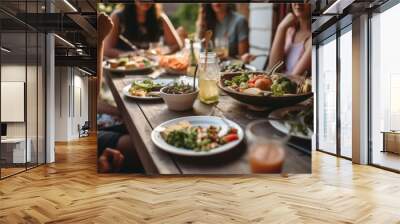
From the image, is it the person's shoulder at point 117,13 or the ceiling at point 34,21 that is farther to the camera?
the ceiling at point 34,21

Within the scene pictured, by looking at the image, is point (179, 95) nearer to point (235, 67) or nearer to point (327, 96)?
point (235, 67)

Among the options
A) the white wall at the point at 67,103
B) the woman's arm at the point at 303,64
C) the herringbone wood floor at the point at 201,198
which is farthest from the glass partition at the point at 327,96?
the white wall at the point at 67,103

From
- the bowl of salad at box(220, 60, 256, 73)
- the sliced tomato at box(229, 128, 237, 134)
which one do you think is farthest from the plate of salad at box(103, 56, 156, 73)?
the sliced tomato at box(229, 128, 237, 134)

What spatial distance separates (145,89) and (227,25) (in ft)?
3.25

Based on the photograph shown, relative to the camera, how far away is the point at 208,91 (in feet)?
12.3

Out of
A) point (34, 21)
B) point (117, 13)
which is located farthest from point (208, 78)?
point (34, 21)

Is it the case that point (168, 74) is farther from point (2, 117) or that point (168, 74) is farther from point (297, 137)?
point (2, 117)

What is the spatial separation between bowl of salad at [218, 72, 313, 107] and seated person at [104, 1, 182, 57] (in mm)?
624

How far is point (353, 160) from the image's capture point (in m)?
7.81

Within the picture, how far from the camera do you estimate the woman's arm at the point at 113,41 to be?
370 cm

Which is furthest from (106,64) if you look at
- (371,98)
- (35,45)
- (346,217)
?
(371,98)

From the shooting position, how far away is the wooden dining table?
11.9ft

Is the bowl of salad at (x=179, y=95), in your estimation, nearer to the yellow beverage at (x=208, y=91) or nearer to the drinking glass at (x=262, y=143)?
the yellow beverage at (x=208, y=91)

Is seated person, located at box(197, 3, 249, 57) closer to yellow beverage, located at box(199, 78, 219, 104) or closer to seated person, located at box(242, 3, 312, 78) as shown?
seated person, located at box(242, 3, 312, 78)
